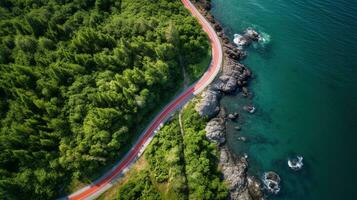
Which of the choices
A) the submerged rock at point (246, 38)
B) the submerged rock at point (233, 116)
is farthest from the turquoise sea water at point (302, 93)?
the submerged rock at point (246, 38)

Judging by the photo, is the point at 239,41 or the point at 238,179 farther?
the point at 239,41

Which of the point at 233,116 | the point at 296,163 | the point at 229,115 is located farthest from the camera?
the point at 229,115

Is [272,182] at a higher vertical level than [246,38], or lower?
lower

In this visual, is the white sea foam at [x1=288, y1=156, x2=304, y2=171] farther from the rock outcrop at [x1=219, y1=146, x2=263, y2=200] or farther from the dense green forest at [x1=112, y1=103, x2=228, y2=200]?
the dense green forest at [x1=112, y1=103, x2=228, y2=200]

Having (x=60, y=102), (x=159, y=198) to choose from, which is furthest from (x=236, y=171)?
(x=60, y=102)

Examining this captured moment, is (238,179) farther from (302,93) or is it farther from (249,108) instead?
(302,93)

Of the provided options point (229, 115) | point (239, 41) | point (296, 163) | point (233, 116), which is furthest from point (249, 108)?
point (239, 41)

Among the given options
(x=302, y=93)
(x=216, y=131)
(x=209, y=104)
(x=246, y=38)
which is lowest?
(x=216, y=131)
